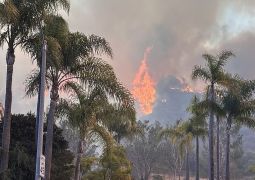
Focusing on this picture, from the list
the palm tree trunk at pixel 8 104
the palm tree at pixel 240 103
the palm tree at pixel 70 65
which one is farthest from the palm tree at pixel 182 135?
the palm tree trunk at pixel 8 104

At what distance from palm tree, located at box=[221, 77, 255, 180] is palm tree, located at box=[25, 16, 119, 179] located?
839 inches

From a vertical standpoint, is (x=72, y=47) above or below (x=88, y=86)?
above

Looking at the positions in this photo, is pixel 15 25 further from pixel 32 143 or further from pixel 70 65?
pixel 32 143

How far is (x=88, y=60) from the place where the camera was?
87.2ft

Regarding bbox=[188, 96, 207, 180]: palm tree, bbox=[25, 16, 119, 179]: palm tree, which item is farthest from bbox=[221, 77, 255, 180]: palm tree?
bbox=[25, 16, 119, 179]: palm tree

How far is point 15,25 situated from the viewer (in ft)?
74.5

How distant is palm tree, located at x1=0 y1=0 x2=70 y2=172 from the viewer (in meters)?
21.7

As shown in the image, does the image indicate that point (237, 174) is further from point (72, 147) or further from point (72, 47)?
point (72, 47)

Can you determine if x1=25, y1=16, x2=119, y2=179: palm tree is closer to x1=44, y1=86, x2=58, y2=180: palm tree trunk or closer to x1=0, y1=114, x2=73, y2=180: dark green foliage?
x1=44, y1=86, x2=58, y2=180: palm tree trunk

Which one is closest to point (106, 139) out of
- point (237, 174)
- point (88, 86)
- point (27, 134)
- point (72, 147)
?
point (27, 134)

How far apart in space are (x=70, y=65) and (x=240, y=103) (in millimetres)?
25091

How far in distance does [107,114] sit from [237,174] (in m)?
118

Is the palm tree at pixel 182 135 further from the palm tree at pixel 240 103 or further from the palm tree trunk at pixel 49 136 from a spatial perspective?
the palm tree trunk at pixel 49 136

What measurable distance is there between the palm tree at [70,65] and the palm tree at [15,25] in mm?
800
